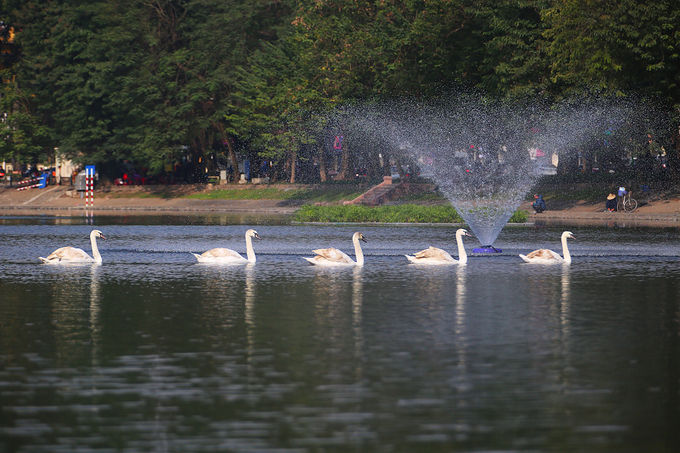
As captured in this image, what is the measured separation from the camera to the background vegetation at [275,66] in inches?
2638

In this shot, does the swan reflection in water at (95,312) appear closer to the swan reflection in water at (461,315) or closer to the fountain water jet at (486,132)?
the swan reflection in water at (461,315)

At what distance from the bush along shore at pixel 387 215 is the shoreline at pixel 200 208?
141 cm

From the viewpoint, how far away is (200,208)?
86875 mm

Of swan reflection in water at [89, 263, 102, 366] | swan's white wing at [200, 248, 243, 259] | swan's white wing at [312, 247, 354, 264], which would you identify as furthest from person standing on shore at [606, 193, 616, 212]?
swan reflection in water at [89, 263, 102, 366]

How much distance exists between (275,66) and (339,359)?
7783cm

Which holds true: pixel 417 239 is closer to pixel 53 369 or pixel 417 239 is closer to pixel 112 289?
pixel 112 289

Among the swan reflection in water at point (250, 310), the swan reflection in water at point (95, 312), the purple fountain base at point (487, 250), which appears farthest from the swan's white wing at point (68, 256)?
the purple fountain base at point (487, 250)

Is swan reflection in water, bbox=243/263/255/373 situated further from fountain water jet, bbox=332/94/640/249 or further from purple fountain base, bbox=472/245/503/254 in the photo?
fountain water jet, bbox=332/94/640/249

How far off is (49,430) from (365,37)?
71473 millimetres

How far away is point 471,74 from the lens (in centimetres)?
7825

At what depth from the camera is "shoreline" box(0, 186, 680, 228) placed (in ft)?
212

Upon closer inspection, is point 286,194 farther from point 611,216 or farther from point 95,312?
point 95,312

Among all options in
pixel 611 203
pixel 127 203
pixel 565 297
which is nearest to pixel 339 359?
pixel 565 297

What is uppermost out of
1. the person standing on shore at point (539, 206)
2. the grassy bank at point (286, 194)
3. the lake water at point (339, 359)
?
the grassy bank at point (286, 194)
